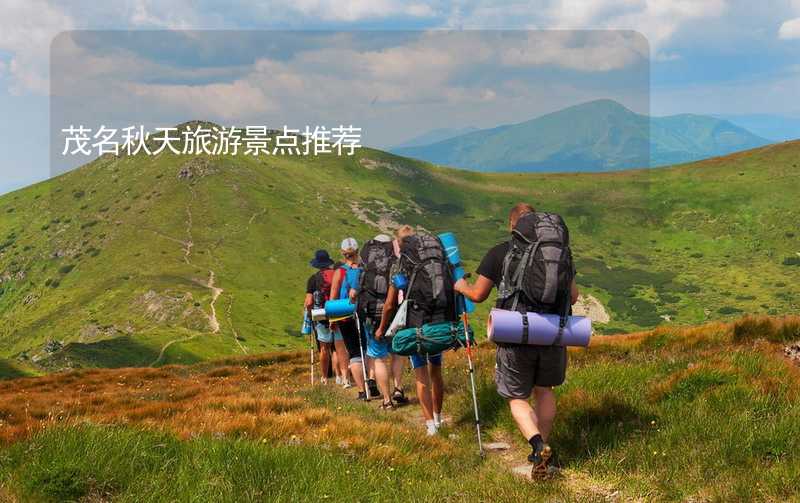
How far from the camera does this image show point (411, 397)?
12664mm

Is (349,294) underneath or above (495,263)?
underneath

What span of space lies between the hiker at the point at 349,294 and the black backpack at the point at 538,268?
5.81 meters

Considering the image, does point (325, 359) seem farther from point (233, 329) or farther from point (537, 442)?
point (233, 329)

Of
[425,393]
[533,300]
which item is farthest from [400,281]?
[533,300]

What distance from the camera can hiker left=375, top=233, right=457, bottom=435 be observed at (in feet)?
28.6

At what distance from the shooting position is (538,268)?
6523mm

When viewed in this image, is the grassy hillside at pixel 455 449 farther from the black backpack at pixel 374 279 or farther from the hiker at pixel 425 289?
the black backpack at pixel 374 279

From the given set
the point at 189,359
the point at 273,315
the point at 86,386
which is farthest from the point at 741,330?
the point at 273,315

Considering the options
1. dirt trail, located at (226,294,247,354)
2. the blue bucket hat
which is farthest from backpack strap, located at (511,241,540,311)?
dirt trail, located at (226,294,247,354)

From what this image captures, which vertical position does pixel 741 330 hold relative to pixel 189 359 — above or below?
above

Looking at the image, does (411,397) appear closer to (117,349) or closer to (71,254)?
(117,349)

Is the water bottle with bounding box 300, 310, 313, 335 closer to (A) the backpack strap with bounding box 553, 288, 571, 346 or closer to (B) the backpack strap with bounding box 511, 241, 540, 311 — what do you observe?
(B) the backpack strap with bounding box 511, 241, 540, 311

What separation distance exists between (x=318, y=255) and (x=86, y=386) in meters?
14.5

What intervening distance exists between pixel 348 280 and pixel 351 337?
146 cm
